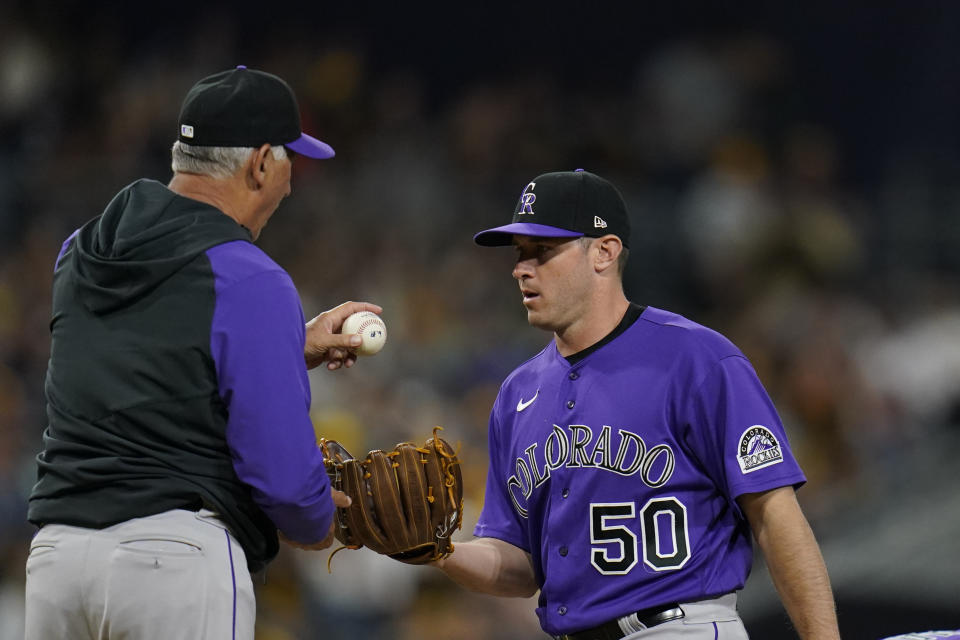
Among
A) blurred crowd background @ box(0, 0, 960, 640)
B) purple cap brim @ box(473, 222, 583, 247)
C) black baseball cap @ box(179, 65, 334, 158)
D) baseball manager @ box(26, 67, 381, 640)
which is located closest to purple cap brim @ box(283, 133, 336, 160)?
black baseball cap @ box(179, 65, 334, 158)

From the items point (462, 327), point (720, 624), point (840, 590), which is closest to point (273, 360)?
point (720, 624)

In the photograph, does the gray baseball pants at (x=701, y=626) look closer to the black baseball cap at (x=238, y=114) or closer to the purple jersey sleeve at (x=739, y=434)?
the purple jersey sleeve at (x=739, y=434)

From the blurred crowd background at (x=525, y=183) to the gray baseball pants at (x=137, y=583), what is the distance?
12.3ft

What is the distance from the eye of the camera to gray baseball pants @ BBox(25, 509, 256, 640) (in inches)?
93.3

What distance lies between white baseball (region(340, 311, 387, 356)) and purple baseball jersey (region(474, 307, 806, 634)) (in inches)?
20.1

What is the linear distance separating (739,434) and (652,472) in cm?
23

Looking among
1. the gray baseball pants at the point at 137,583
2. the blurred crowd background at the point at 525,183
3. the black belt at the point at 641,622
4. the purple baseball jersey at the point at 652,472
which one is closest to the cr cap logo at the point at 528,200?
the purple baseball jersey at the point at 652,472

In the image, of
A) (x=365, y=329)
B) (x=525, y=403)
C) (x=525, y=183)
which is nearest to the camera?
(x=365, y=329)

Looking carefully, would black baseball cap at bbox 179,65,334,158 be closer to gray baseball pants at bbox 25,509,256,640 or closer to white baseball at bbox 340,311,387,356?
white baseball at bbox 340,311,387,356

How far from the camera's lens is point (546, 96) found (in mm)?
9953

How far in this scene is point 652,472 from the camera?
9.61ft

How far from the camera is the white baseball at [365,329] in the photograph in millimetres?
2947

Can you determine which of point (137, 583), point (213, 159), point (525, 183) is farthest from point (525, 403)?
point (525, 183)

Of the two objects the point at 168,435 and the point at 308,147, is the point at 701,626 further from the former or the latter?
the point at 308,147
